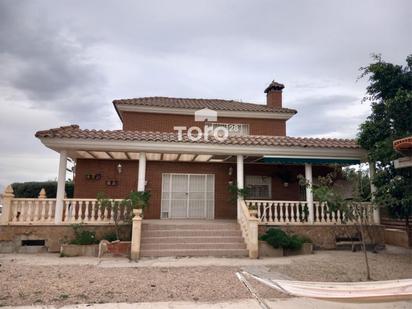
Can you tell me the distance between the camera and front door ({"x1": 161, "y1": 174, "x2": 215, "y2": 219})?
60.5ft

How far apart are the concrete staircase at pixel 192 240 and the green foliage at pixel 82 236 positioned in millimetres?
2170

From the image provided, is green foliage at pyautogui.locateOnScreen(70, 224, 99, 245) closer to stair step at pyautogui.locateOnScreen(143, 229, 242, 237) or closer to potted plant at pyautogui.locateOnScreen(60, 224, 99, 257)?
potted plant at pyautogui.locateOnScreen(60, 224, 99, 257)

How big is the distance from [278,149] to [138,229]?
25.5 feet

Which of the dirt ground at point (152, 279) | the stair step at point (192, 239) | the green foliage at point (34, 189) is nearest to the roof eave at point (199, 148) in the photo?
the stair step at point (192, 239)

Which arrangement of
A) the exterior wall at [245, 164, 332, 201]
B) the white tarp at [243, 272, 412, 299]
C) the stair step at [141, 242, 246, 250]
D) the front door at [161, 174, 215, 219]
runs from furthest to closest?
1. the exterior wall at [245, 164, 332, 201]
2. the front door at [161, 174, 215, 219]
3. the stair step at [141, 242, 246, 250]
4. the white tarp at [243, 272, 412, 299]

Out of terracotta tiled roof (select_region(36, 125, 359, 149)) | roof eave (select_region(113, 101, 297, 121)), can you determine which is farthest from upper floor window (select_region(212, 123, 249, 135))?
terracotta tiled roof (select_region(36, 125, 359, 149))

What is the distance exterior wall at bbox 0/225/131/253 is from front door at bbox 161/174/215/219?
5.30 m

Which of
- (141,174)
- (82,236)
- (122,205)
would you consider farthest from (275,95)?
(82,236)

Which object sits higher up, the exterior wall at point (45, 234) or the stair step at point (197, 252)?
the exterior wall at point (45, 234)

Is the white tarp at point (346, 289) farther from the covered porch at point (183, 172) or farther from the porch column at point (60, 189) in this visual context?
the porch column at point (60, 189)

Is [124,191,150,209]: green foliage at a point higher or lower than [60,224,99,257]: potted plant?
higher

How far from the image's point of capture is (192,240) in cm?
1315

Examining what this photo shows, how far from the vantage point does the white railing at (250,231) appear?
40.7 ft

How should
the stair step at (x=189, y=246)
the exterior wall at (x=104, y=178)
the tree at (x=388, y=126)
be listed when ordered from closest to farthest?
the tree at (x=388, y=126) → the stair step at (x=189, y=246) → the exterior wall at (x=104, y=178)
